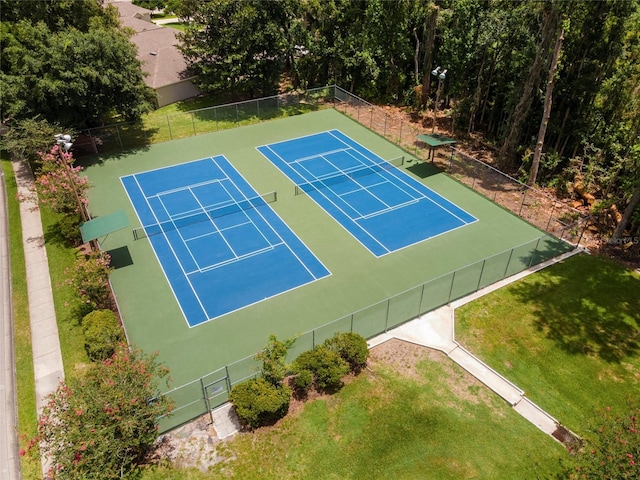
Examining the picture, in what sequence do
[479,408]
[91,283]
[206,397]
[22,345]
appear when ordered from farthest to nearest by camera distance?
[91,283] < [22,345] < [479,408] < [206,397]

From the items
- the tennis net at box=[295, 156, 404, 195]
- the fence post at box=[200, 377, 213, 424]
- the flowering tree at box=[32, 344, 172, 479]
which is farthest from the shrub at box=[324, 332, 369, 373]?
the tennis net at box=[295, 156, 404, 195]

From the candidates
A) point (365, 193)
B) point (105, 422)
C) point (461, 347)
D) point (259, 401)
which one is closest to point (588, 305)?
point (461, 347)

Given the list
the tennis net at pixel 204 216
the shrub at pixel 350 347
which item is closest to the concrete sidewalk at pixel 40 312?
the tennis net at pixel 204 216

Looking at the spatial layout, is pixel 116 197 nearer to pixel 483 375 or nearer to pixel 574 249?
pixel 483 375

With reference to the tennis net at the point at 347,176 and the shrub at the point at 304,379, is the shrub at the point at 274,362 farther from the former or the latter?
the tennis net at the point at 347,176

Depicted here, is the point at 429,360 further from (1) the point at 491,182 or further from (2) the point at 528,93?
(2) the point at 528,93

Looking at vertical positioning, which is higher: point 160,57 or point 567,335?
point 160,57

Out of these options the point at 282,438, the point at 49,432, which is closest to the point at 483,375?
the point at 282,438

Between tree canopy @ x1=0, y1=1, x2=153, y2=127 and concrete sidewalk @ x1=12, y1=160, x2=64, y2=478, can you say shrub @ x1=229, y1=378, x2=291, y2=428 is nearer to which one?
concrete sidewalk @ x1=12, y1=160, x2=64, y2=478
